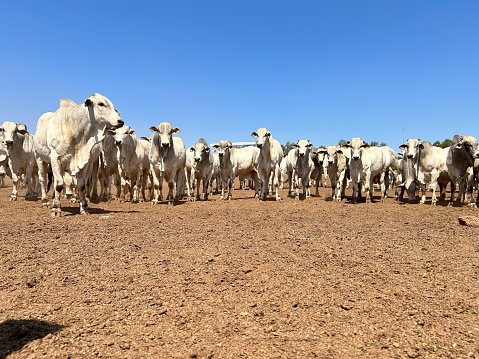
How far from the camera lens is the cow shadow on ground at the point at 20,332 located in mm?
2535

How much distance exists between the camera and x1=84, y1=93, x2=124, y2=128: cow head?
8.69 metres

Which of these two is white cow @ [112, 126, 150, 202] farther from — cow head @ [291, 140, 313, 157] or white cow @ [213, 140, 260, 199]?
cow head @ [291, 140, 313, 157]

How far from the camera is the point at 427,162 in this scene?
13500 mm

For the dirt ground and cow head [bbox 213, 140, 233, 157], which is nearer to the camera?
the dirt ground

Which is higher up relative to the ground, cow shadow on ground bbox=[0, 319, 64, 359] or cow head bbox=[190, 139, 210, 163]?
cow head bbox=[190, 139, 210, 163]

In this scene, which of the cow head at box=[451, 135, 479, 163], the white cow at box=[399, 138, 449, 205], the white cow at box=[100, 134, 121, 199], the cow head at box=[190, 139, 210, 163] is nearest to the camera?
the cow head at box=[451, 135, 479, 163]

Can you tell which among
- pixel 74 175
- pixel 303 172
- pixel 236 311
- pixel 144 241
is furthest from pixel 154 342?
pixel 303 172

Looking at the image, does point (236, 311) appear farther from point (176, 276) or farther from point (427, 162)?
point (427, 162)

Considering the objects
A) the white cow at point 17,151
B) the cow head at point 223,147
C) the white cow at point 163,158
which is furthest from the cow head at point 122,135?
the cow head at point 223,147

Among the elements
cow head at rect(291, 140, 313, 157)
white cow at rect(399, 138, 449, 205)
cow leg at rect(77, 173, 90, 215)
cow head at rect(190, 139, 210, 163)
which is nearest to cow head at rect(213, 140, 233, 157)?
cow head at rect(190, 139, 210, 163)

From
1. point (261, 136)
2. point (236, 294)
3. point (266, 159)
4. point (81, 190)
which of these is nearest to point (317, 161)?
point (266, 159)

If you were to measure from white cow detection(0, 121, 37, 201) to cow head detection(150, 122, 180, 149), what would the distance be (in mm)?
5276

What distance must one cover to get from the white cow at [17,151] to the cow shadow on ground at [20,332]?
37.6 ft

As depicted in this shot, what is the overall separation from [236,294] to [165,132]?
931cm
